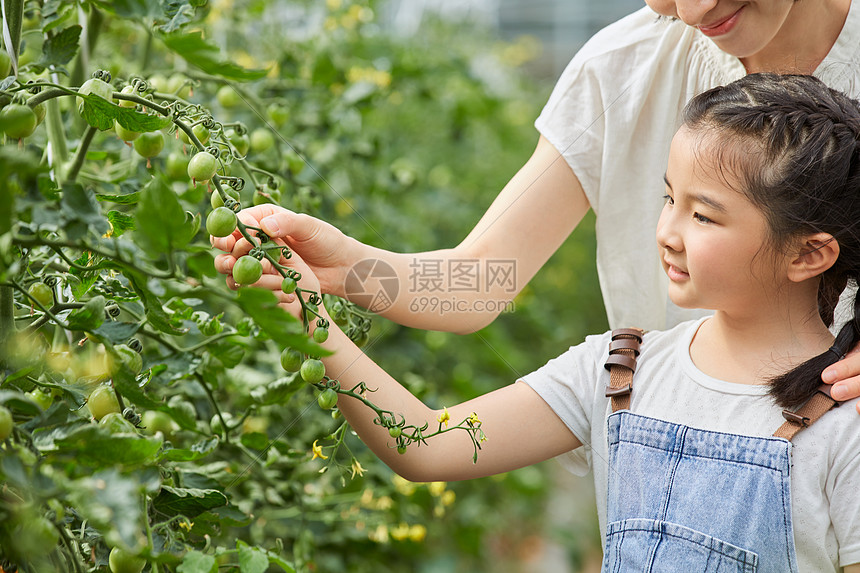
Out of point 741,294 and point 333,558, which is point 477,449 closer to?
point 741,294

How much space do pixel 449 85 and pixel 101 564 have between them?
2195mm

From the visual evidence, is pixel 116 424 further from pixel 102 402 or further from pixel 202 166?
pixel 202 166

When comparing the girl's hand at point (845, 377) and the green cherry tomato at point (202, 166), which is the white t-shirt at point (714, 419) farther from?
the green cherry tomato at point (202, 166)

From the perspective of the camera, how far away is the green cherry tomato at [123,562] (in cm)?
60

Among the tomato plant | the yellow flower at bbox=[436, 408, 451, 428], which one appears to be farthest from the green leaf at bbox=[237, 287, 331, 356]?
the yellow flower at bbox=[436, 408, 451, 428]

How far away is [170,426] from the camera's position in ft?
2.88

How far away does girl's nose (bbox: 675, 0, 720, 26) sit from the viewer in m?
0.88

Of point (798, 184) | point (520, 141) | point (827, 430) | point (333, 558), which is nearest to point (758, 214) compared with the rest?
point (798, 184)

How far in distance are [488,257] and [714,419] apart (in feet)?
1.12

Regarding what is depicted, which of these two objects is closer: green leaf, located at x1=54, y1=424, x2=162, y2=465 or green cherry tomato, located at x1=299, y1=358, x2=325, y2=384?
green leaf, located at x1=54, y1=424, x2=162, y2=465

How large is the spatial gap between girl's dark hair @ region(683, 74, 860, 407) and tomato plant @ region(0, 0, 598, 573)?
0.43 metres

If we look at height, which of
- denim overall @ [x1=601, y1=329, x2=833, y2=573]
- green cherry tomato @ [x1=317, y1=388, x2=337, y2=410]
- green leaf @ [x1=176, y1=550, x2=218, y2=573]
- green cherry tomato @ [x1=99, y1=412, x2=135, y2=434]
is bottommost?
denim overall @ [x1=601, y1=329, x2=833, y2=573]

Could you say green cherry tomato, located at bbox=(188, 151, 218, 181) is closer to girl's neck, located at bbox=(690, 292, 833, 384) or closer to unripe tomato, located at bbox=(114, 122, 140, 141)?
unripe tomato, located at bbox=(114, 122, 140, 141)

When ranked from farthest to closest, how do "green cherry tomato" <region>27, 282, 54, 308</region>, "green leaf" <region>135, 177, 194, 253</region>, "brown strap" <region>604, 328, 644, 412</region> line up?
"brown strap" <region>604, 328, 644, 412</region> < "green cherry tomato" <region>27, 282, 54, 308</region> < "green leaf" <region>135, 177, 194, 253</region>
